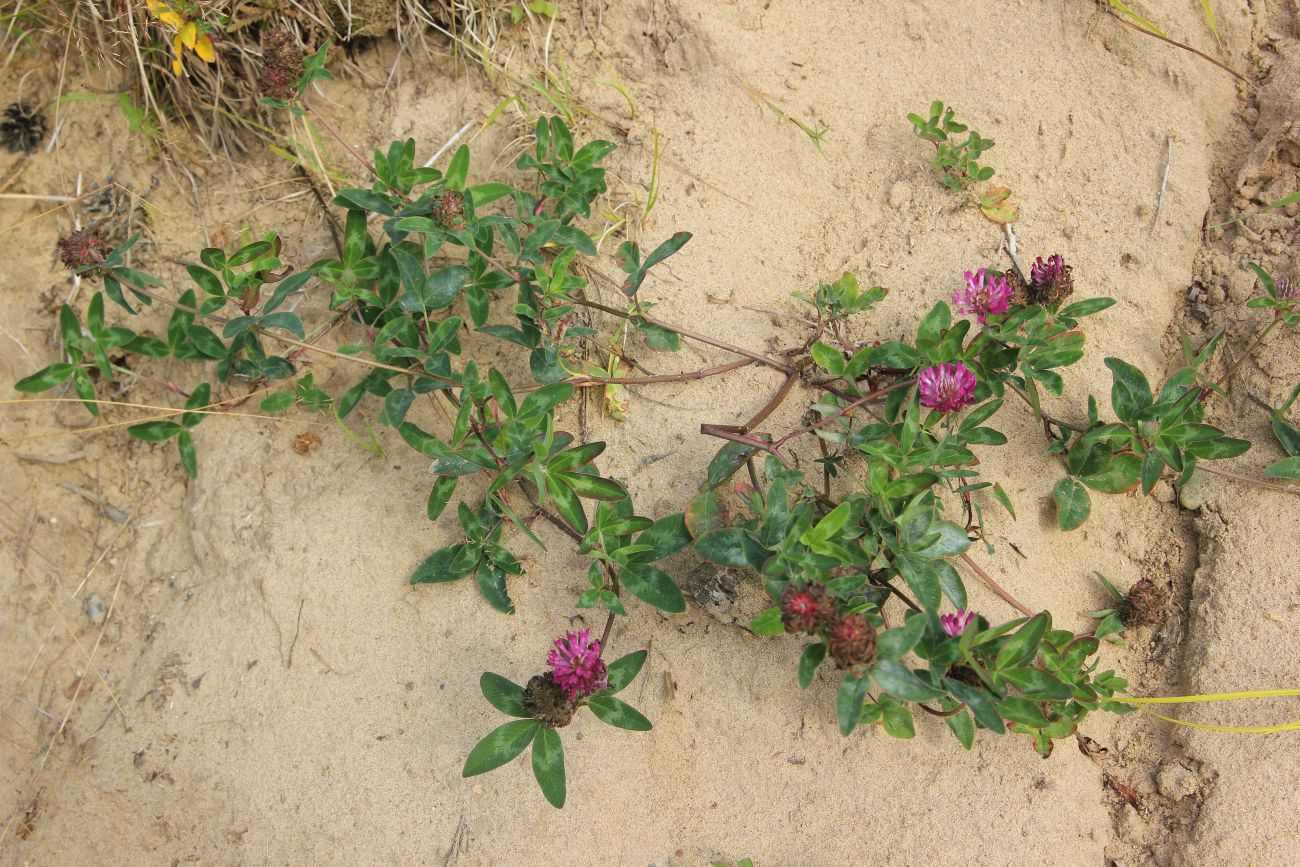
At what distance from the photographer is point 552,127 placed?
9.12ft

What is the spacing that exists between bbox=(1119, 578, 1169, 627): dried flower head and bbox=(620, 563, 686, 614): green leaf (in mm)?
1228

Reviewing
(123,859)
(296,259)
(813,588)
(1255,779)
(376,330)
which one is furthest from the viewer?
(296,259)

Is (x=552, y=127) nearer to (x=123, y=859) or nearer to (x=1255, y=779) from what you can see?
(x=123, y=859)

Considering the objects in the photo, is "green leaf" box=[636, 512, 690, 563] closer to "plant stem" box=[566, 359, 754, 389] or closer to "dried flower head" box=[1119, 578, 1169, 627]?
"plant stem" box=[566, 359, 754, 389]

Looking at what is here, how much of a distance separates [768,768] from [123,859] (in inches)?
71.3

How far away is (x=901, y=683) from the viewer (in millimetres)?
1989

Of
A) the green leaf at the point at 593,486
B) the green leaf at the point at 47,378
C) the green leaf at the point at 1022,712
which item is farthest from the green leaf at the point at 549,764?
the green leaf at the point at 47,378

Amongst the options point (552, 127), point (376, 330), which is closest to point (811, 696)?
point (376, 330)

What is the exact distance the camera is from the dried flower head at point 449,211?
250 cm

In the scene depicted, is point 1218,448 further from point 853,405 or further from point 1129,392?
point 853,405

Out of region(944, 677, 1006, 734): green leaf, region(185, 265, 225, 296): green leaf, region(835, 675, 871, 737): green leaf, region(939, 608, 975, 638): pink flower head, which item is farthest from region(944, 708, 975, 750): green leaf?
region(185, 265, 225, 296): green leaf

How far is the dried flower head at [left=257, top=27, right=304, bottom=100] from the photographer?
8.45 ft

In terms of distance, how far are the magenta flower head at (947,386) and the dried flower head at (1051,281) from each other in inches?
15.1

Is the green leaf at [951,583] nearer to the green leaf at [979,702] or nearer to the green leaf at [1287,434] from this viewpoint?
the green leaf at [979,702]
